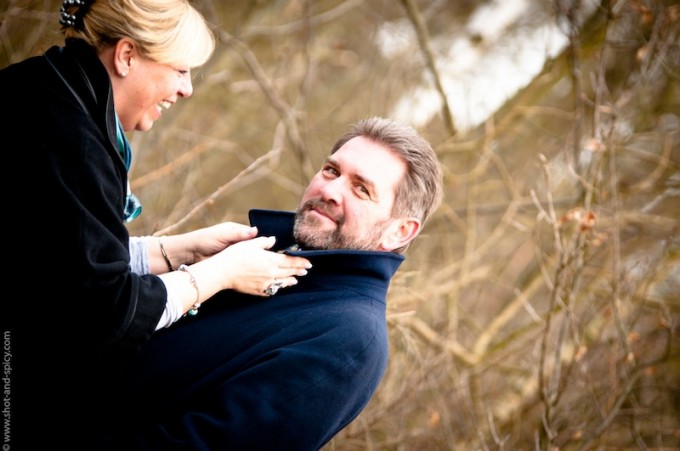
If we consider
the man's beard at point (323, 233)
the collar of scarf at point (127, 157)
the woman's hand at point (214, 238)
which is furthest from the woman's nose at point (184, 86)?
the man's beard at point (323, 233)

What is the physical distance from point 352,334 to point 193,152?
7.47 feet

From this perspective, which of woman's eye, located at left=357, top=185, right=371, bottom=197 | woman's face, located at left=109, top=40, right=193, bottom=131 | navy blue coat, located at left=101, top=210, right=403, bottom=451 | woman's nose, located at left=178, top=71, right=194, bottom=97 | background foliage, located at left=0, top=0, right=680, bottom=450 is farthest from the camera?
background foliage, located at left=0, top=0, right=680, bottom=450

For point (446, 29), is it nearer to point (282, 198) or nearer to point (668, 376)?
point (282, 198)

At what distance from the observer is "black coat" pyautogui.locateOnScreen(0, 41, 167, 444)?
64.8 inches

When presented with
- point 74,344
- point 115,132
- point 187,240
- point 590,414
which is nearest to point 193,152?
point 187,240

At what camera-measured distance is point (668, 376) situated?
505cm

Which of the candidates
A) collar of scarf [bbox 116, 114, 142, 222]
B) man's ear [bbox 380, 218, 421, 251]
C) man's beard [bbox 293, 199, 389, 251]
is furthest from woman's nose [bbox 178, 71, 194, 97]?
man's ear [bbox 380, 218, 421, 251]

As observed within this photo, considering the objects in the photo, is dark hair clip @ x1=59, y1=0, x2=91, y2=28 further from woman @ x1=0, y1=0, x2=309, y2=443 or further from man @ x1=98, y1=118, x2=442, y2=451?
man @ x1=98, y1=118, x2=442, y2=451

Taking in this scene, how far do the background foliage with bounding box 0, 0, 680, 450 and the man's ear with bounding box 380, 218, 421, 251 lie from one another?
0.69 m

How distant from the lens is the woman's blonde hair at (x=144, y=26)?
191cm

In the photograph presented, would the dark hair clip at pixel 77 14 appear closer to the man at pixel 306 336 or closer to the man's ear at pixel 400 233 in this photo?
the man at pixel 306 336

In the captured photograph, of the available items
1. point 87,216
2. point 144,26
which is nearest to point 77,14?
point 144,26

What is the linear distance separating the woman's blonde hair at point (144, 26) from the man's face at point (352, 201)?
26.8 inches

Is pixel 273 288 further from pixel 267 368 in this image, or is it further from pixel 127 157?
pixel 127 157
